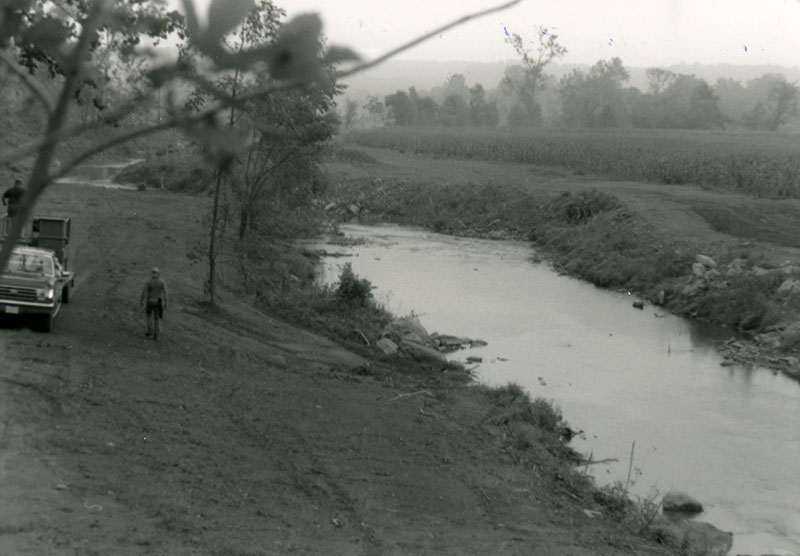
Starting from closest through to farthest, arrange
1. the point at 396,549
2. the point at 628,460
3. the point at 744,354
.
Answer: the point at 396,549 < the point at 628,460 < the point at 744,354

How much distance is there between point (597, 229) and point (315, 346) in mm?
20211

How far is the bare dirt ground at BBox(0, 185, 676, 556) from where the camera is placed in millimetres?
10805

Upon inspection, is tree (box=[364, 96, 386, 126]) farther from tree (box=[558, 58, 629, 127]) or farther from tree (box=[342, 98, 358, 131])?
tree (box=[558, 58, 629, 127])

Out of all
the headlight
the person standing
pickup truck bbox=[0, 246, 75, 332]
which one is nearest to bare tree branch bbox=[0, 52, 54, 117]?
the person standing

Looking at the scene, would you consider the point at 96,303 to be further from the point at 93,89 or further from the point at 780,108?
the point at 780,108

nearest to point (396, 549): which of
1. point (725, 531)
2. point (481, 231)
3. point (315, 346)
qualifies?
point (725, 531)

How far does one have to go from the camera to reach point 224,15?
2047mm

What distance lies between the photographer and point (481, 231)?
4581 centimetres

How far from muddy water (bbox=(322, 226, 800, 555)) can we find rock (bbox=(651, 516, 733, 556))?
0.72 feet

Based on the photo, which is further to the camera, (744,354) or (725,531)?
(744,354)

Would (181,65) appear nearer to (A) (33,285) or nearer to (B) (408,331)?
(A) (33,285)

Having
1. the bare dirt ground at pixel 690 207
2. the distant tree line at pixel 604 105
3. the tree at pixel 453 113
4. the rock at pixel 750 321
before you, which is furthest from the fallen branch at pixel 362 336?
the tree at pixel 453 113

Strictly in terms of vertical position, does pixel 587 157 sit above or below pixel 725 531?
above

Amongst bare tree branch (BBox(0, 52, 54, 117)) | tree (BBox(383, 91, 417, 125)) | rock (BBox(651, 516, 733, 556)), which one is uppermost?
tree (BBox(383, 91, 417, 125))
